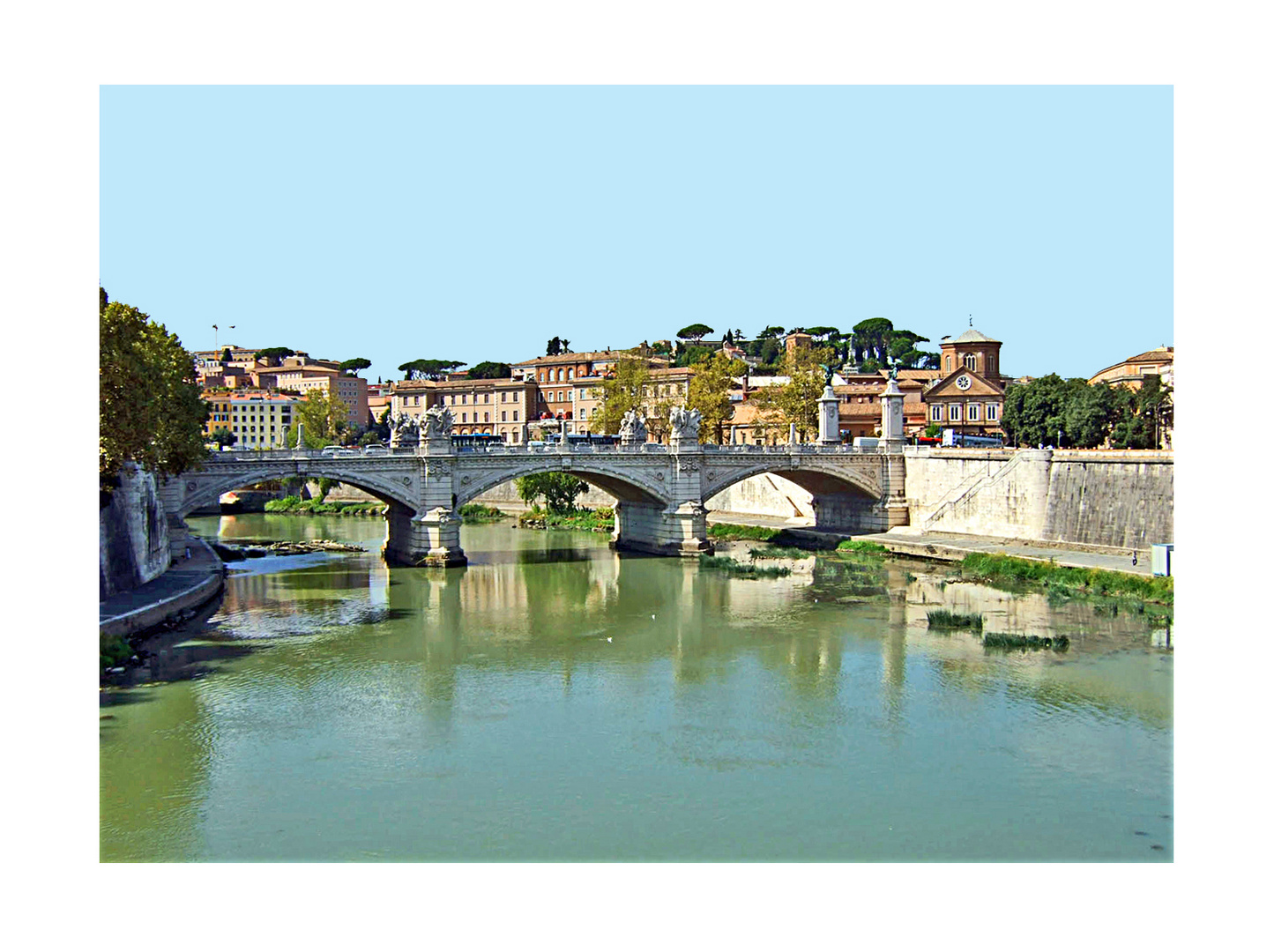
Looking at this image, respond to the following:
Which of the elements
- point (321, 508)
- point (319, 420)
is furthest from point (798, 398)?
point (319, 420)

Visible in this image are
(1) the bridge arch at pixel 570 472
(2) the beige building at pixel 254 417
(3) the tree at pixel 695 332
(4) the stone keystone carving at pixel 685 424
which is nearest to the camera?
(1) the bridge arch at pixel 570 472

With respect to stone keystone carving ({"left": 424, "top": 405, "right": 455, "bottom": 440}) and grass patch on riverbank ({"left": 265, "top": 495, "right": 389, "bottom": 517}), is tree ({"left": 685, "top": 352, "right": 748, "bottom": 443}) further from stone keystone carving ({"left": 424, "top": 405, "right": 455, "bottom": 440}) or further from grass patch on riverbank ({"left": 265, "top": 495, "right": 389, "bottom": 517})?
grass patch on riverbank ({"left": 265, "top": 495, "right": 389, "bottom": 517})

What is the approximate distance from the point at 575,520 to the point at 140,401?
18121 millimetres

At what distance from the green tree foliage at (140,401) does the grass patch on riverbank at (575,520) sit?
12.7m

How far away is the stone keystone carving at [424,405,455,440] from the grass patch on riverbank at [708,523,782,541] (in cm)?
808

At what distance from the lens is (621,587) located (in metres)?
20.4

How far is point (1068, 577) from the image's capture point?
18719 mm

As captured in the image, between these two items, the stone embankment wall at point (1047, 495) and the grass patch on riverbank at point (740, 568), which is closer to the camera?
the stone embankment wall at point (1047, 495)

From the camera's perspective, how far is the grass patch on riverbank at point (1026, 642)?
14383mm

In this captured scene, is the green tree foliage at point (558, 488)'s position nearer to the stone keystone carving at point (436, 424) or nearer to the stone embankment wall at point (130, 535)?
the stone keystone carving at point (436, 424)

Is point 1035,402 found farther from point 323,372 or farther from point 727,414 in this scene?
point 323,372

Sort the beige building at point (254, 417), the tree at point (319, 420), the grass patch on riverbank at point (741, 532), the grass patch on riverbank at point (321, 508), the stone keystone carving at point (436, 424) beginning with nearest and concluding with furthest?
1. the stone keystone carving at point (436, 424)
2. the grass patch on riverbank at point (741, 532)
3. the grass patch on riverbank at point (321, 508)
4. the tree at point (319, 420)
5. the beige building at point (254, 417)

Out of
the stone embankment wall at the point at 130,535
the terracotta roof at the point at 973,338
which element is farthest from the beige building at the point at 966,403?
the stone embankment wall at the point at 130,535

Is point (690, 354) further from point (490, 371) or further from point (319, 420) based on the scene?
point (319, 420)
